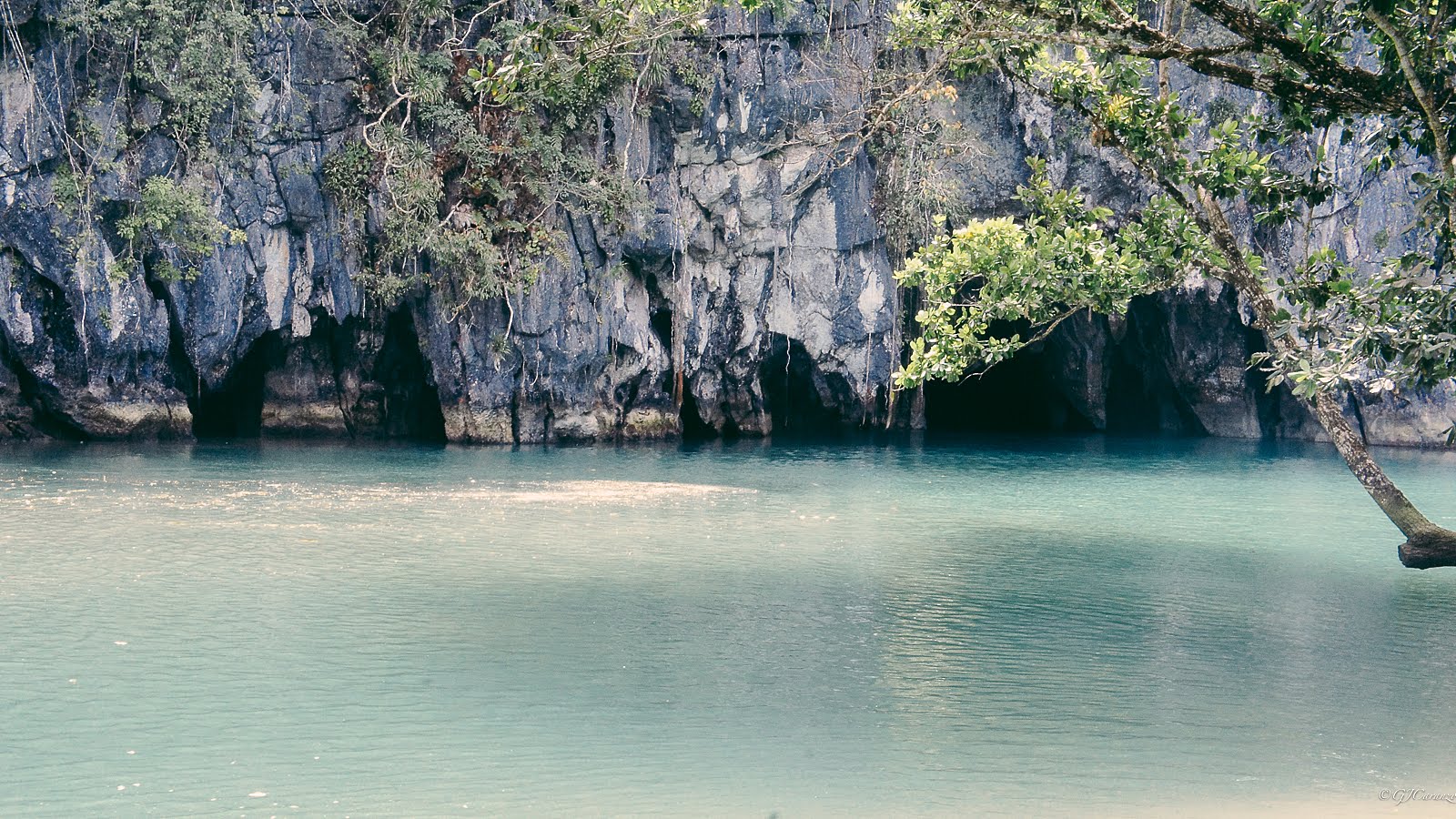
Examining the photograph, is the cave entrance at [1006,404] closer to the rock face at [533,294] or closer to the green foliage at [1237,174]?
the rock face at [533,294]

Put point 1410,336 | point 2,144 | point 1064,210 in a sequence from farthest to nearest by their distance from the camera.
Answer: point 2,144 → point 1064,210 → point 1410,336

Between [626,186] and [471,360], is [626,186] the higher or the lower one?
the higher one

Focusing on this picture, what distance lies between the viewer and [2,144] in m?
22.3

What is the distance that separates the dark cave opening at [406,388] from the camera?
27.6 metres

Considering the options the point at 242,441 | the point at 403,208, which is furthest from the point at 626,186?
the point at 242,441

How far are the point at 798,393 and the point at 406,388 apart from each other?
9659 millimetres

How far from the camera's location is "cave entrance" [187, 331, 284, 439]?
88.0ft

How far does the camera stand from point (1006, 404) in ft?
122

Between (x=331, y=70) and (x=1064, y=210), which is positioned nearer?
(x=1064, y=210)

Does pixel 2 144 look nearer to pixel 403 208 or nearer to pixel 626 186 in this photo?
pixel 403 208

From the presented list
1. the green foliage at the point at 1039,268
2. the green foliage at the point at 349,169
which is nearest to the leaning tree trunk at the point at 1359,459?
the green foliage at the point at 1039,268

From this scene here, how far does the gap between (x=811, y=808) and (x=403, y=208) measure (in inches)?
798

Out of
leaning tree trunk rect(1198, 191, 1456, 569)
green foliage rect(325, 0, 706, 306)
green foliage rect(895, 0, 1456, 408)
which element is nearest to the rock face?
green foliage rect(325, 0, 706, 306)

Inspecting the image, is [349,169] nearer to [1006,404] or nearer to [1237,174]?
[1237,174]
